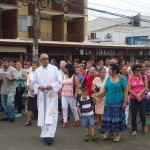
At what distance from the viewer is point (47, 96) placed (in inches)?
347

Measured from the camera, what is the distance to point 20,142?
341 inches

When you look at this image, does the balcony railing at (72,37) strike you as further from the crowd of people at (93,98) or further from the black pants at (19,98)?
the crowd of people at (93,98)

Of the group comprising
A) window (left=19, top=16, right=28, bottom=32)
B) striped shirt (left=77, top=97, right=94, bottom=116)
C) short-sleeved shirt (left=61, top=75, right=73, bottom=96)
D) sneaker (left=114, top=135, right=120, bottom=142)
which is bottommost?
sneaker (left=114, top=135, right=120, bottom=142)

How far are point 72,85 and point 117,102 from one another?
2.27m

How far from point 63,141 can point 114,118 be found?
1243 millimetres

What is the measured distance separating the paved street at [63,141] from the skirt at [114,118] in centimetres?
32

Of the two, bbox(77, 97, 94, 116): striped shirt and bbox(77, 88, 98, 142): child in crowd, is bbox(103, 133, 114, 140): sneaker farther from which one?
bbox(77, 97, 94, 116): striped shirt

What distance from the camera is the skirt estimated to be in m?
8.63

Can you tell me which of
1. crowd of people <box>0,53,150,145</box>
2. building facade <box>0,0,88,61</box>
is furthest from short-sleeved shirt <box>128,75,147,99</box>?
building facade <box>0,0,88,61</box>

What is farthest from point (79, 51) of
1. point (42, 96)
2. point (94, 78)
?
point (42, 96)

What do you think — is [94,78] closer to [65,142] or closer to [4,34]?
[65,142]

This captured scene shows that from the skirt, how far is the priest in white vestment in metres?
1.13

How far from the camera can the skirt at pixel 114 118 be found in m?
8.63

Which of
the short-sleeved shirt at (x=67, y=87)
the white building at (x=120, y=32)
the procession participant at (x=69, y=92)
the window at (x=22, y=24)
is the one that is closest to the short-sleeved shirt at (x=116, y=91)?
the procession participant at (x=69, y=92)
